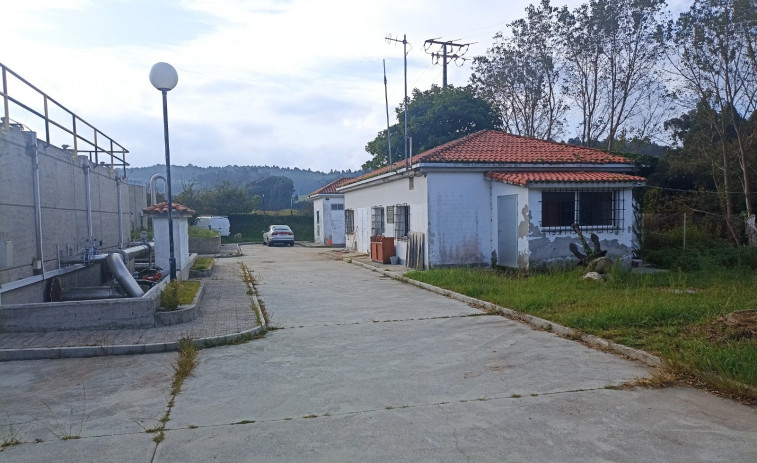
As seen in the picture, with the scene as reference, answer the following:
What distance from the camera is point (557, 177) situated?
Answer: 1532 cm

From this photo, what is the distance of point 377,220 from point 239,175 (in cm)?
7431

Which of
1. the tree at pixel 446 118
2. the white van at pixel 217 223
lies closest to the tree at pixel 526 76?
the tree at pixel 446 118

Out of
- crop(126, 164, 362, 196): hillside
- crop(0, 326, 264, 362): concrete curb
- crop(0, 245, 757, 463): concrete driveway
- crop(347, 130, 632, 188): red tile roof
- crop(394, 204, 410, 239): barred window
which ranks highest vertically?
crop(126, 164, 362, 196): hillside

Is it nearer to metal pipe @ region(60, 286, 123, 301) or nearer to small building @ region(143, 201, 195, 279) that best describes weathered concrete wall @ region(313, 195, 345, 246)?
small building @ region(143, 201, 195, 279)

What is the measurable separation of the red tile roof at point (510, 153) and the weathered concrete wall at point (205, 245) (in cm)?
1221

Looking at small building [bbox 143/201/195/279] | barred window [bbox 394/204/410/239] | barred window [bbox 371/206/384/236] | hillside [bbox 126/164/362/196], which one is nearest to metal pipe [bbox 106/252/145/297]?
small building [bbox 143/201/195/279]

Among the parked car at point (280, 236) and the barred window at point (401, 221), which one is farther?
the parked car at point (280, 236)

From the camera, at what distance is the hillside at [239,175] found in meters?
83.5

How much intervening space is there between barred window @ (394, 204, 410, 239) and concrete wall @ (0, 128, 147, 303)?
9.61m

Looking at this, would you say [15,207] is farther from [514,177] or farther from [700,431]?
[514,177]

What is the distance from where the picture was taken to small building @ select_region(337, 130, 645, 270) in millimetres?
15156

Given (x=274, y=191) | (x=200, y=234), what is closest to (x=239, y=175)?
(x=274, y=191)

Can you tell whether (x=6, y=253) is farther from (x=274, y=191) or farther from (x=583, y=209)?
(x=274, y=191)

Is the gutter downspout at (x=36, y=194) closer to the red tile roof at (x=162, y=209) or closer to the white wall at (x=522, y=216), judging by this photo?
the red tile roof at (x=162, y=209)
